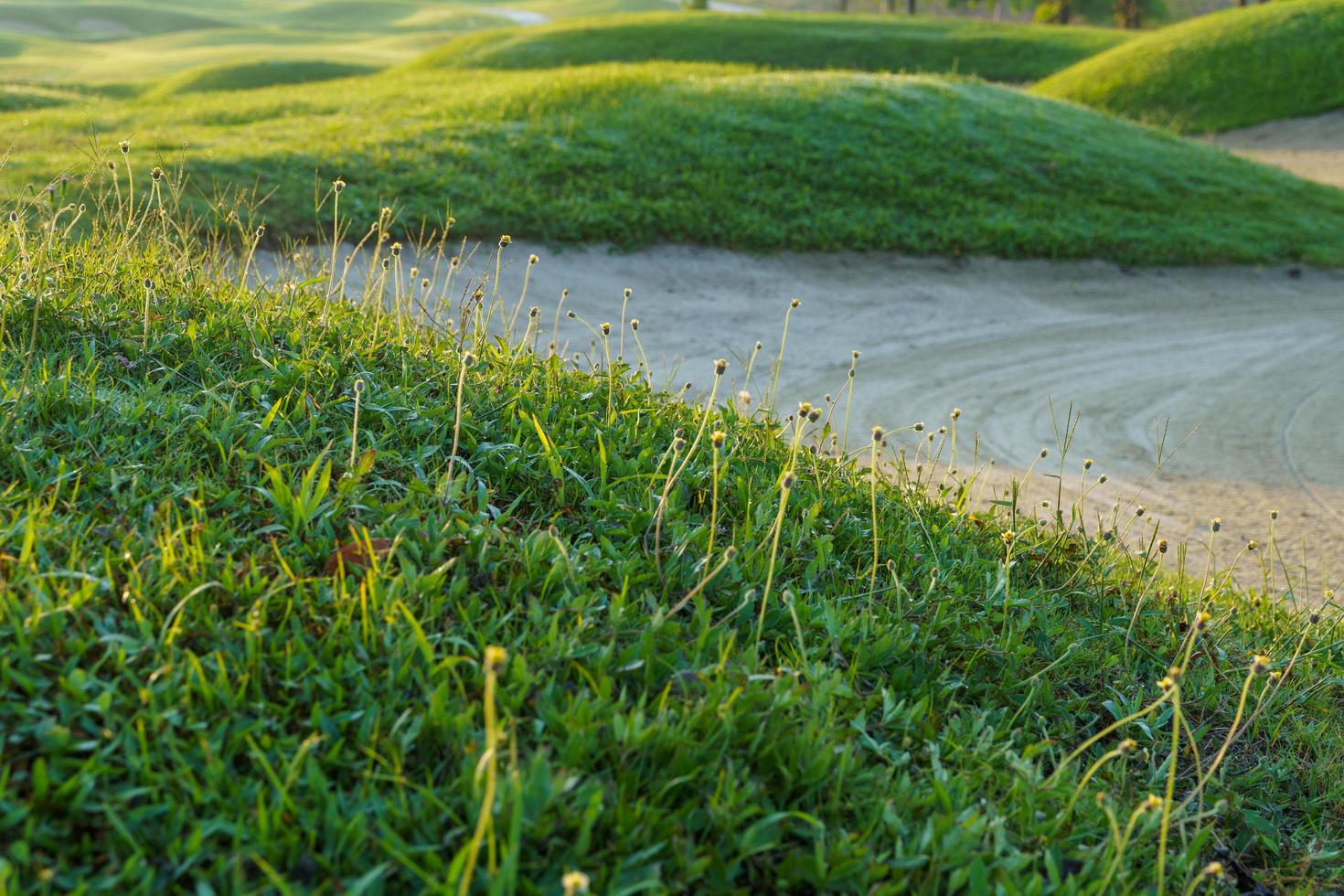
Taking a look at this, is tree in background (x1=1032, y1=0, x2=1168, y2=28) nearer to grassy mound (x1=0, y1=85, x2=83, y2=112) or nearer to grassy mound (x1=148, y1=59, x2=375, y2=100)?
grassy mound (x1=148, y1=59, x2=375, y2=100)

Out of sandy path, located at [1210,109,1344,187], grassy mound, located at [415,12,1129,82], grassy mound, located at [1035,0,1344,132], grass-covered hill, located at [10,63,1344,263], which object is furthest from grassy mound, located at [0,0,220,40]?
sandy path, located at [1210,109,1344,187]

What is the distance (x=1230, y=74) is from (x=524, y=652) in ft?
89.0

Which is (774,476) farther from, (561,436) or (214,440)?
(214,440)

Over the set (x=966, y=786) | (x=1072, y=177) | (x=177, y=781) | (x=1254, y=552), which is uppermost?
(x=1072, y=177)

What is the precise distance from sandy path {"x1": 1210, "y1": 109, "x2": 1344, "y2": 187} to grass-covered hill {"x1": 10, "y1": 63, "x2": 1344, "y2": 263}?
4.54 m

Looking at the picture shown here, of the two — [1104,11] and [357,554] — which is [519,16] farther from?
[357,554]

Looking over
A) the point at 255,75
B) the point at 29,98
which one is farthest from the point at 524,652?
the point at 255,75

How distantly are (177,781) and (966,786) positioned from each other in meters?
2.08

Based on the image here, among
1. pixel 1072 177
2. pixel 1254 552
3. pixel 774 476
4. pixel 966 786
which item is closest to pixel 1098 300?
pixel 1072 177

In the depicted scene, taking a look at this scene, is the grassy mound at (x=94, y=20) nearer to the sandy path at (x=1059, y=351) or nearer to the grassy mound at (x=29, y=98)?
the grassy mound at (x=29, y=98)

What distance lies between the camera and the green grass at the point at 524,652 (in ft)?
7.68

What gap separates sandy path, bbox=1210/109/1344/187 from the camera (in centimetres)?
2042

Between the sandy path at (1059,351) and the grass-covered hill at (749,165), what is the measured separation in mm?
497

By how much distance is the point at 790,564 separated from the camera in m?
3.76
